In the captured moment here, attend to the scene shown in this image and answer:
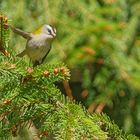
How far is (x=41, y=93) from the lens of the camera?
0.90m

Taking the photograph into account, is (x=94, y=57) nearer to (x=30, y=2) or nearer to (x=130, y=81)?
(x=130, y=81)

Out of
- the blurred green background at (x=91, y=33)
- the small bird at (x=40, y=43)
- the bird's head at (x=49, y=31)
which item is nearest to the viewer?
the small bird at (x=40, y=43)

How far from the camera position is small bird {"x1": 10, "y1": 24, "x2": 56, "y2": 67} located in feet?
5.55

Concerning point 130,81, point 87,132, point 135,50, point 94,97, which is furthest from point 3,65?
point 94,97

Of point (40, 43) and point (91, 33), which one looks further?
point (91, 33)

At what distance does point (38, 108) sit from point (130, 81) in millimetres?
1048

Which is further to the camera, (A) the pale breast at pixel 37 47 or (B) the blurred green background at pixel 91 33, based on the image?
(B) the blurred green background at pixel 91 33

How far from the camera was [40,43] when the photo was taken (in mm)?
1786

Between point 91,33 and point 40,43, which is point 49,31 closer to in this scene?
point 40,43

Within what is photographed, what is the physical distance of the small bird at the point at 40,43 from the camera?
169 centimetres

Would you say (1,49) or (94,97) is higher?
(1,49)

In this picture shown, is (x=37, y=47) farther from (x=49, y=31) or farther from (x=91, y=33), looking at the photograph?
(x=91, y=33)

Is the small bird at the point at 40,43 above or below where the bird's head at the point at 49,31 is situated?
below

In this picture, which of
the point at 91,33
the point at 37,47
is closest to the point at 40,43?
the point at 37,47
